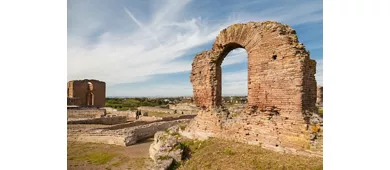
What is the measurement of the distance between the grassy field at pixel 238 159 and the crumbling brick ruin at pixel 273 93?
31cm

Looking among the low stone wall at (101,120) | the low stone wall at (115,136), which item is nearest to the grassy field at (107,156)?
the low stone wall at (115,136)

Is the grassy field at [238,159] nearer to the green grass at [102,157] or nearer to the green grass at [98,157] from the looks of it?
the green grass at [102,157]

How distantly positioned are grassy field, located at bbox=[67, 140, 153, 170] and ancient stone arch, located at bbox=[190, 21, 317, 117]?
465cm

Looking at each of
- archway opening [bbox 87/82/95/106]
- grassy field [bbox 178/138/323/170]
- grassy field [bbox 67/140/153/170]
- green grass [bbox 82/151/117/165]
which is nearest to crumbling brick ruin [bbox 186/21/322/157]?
grassy field [bbox 178/138/323/170]

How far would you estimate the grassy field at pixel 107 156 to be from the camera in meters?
8.17

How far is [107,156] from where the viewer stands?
9344mm

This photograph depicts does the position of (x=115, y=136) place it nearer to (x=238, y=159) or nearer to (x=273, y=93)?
(x=238, y=159)

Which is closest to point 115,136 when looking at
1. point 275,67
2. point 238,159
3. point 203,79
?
point 203,79

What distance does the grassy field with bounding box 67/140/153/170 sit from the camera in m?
8.17

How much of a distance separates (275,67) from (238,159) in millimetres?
2419

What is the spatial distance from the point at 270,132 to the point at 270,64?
5.62ft

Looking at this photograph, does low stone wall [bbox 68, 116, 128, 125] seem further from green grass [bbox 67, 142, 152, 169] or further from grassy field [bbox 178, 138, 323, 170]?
grassy field [bbox 178, 138, 323, 170]
